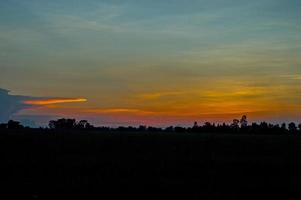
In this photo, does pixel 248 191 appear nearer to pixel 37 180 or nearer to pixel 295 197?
pixel 295 197

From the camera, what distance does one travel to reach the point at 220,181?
22.9 m

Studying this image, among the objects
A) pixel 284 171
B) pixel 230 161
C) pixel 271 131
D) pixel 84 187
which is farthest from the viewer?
pixel 271 131

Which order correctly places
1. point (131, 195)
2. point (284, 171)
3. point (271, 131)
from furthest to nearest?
1. point (271, 131)
2. point (284, 171)
3. point (131, 195)

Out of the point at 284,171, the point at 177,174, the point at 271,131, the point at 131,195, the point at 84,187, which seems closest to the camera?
the point at 131,195

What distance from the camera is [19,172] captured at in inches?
954

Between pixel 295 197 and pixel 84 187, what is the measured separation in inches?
316

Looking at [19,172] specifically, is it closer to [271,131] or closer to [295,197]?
[295,197]

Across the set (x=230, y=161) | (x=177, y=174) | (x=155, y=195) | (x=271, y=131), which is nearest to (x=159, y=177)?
(x=177, y=174)

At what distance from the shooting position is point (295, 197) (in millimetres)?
19281

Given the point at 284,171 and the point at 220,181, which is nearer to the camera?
the point at 220,181

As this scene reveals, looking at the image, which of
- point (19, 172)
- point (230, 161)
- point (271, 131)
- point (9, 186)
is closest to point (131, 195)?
point (9, 186)

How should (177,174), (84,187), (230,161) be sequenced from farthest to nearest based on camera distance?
(230,161)
(177,174)
(84,187)

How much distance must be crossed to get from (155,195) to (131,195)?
36.0 inches

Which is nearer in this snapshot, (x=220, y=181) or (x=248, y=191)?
(x=248, y=191)
